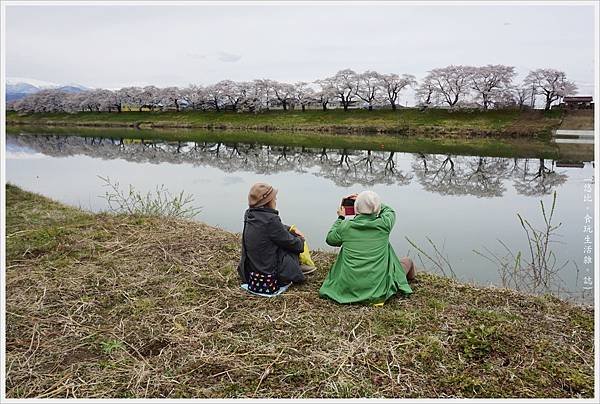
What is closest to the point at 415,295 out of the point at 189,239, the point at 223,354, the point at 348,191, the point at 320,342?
the point at 320,342

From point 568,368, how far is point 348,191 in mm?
8730

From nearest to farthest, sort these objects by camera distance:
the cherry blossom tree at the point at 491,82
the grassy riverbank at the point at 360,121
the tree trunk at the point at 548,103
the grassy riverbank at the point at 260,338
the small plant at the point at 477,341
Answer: the grassy riverbank at the point at 260,338
the small plant at the point at 477,341
the grassy riverbank at the point at 360,121
the tree trunk at the point at 548,103
the cherry blossom tree at the point at 491,82

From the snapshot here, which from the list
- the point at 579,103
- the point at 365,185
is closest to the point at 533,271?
the point at 365,185

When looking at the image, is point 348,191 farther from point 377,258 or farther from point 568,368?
point 568,368

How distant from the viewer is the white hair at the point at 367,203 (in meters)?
3.37

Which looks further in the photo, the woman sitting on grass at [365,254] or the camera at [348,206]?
the camera at [348,206]

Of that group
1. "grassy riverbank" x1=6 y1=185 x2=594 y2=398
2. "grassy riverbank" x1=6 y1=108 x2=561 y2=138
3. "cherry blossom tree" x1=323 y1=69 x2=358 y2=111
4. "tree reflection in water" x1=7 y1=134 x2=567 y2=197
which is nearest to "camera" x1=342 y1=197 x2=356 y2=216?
"grassy riverbank" x1=6 y1=185 x2=594 y2=398

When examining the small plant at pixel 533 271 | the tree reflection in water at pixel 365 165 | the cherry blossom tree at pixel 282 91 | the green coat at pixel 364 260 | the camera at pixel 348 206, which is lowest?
the tree reflection in water at pixel 365 165

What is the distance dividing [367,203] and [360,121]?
117 feet

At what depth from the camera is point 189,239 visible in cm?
503

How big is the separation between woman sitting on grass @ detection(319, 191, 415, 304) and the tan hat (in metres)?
0.60

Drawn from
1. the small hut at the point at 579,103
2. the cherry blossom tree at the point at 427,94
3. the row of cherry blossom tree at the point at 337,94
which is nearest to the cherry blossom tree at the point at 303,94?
the row of cherry blossom tree at the point at 337,94

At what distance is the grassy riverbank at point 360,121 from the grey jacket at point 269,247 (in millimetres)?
29710

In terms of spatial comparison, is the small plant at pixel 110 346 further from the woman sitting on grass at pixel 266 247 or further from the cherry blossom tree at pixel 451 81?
the cherry blossom tree at pixel 451 81
